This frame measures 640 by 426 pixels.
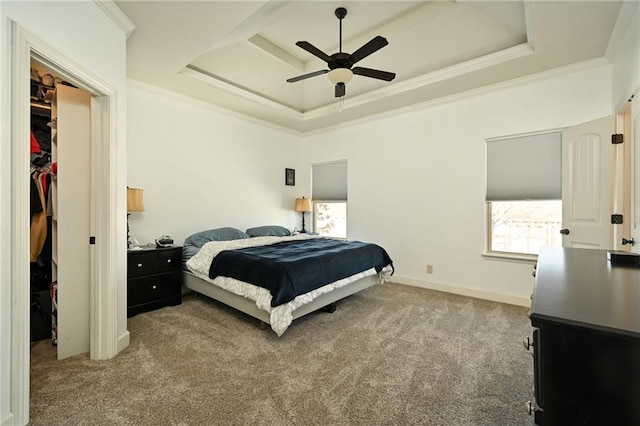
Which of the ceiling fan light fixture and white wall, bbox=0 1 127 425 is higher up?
the ceiling fan light fixture

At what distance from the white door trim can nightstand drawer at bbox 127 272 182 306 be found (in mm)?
862

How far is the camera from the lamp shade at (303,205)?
559cm

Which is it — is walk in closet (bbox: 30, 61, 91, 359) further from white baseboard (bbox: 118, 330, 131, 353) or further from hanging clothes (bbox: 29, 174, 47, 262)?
white baseboard (bbox: 118, 330, 131, 353)

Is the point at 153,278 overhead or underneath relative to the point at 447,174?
underneath

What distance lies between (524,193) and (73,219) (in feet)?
15.2

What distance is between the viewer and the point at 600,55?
2.94m

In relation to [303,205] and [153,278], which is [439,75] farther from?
[153,278]

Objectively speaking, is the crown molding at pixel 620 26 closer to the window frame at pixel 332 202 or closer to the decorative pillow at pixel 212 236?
the window frame at pixel 332 202

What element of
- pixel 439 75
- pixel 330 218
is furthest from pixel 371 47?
pixel 330 218

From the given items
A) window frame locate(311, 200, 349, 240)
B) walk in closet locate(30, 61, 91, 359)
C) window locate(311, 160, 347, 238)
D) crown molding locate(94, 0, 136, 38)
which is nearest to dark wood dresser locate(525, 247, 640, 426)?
walk in closet locate(30, 61, 91, 359)

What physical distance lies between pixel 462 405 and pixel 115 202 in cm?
284

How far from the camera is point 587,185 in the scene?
2.90 m

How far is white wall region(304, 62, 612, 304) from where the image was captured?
10.9ft

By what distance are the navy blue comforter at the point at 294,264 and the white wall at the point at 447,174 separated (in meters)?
0.97
